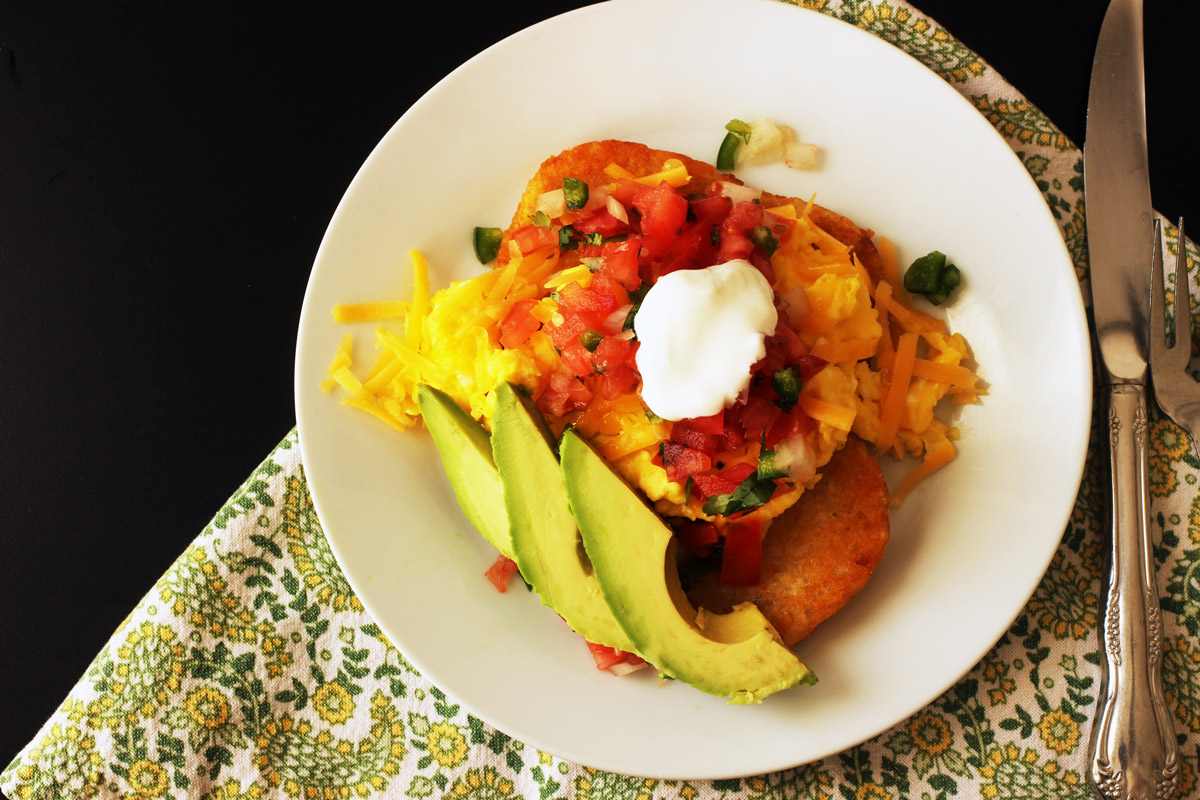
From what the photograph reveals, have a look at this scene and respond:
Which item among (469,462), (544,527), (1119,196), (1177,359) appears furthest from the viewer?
(1119,196)

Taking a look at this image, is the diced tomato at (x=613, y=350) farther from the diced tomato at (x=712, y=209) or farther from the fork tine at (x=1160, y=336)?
the fork tine at (x=1160, y=336)

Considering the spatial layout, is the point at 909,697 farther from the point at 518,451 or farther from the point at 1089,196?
the point at 1089,196

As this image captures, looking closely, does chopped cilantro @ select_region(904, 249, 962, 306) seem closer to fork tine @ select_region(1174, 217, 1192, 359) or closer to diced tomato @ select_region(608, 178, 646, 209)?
fork tine @ select_region(1174, 217, 1192, 359)

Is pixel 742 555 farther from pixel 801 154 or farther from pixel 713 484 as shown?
pixel 801 154

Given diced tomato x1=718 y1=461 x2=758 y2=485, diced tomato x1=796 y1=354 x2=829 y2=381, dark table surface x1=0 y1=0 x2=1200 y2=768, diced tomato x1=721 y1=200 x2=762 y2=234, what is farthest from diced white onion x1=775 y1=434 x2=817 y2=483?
dark table surface x1=0 y1=0 x2=1200 y2=768

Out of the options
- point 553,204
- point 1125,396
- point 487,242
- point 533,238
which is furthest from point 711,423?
point 1125,396

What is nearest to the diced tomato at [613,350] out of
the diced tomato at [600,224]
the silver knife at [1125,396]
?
the diced tomato at [600,224]
